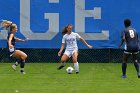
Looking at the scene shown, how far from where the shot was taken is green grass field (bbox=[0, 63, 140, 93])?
1312cm

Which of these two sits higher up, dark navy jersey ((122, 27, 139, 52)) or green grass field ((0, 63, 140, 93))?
dark navy jersey ((122, 27, 139, 52))

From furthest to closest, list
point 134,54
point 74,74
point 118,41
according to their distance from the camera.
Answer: point 118,41, point 74,74, point 134,54

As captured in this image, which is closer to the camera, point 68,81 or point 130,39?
point 68,81

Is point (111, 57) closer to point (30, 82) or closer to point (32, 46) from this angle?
point (32, 46)

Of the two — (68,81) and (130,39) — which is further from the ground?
A: (130,39)

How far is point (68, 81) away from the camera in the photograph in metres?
15.2

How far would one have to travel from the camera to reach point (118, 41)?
22.6m

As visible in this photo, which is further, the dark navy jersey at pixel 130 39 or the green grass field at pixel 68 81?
the dark navy jersey at pixel 130 39

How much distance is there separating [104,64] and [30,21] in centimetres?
372

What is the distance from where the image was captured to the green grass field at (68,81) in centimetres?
1312

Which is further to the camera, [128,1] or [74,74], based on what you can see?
[128,1]

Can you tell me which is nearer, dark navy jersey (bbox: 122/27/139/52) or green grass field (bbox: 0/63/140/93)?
green grass field (bbox: 0/63/140/93)

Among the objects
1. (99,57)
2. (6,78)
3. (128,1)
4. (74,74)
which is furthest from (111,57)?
(6,78)

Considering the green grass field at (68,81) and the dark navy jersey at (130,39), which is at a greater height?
the dark navy jersey at (130,39)
